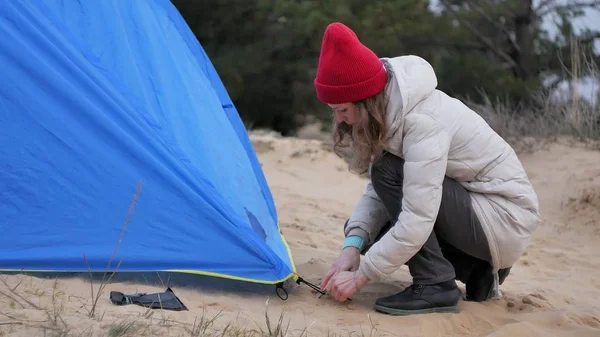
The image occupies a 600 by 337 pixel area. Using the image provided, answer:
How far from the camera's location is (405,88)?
2.42 metres

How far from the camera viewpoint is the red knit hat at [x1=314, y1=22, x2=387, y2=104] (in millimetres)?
2350

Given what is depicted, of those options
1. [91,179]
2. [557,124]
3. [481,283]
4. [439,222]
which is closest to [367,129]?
[439,222]

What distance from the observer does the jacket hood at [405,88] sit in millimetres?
2408

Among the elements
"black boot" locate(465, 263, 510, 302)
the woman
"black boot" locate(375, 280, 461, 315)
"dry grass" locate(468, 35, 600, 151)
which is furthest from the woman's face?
"dry grass" locate(468, 35, 600, 151)

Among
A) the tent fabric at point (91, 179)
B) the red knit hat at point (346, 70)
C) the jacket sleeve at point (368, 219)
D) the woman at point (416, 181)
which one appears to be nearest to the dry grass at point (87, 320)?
the tent fabric at point (91, 179)

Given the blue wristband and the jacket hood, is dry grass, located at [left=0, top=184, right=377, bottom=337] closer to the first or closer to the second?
the blue wristband

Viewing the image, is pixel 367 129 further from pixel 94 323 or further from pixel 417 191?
pixel 94 323

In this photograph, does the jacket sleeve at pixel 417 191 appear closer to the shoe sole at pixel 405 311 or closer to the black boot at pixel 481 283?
the shoe sole at pixel 405 311

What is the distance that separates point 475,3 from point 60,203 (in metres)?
7.71

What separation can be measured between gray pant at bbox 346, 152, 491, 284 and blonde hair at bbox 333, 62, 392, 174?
6cm

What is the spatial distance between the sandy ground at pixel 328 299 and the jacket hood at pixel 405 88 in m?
0.60

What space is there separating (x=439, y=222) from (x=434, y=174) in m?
0.25

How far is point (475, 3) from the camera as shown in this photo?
373 inches

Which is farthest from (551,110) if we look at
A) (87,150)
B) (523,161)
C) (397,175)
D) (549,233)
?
(87,150)
